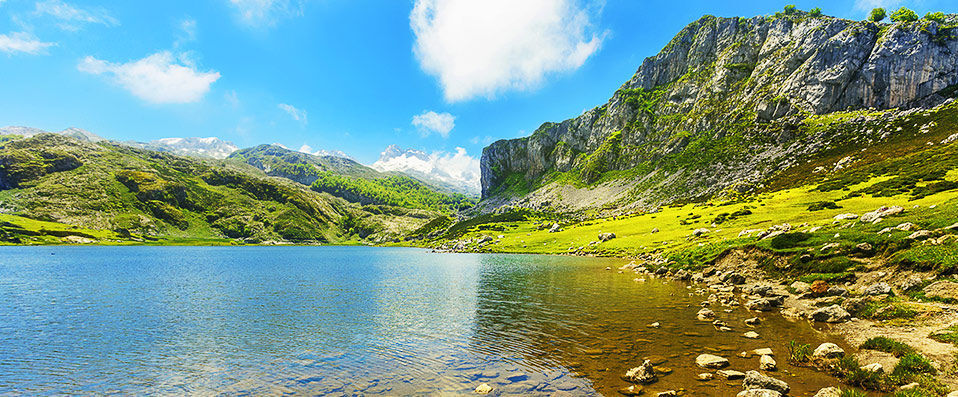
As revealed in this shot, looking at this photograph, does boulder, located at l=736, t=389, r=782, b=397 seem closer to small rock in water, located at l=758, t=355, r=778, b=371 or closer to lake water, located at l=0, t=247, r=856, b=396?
lake water, located at l=0, t=247, r=856, b=396

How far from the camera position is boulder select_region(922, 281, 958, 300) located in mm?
19150

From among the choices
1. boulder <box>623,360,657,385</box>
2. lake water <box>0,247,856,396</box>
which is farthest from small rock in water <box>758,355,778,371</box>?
boulder <box>623,360,657,385</box>

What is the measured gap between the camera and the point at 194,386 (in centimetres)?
1628

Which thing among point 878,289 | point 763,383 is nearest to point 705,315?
point 878,289

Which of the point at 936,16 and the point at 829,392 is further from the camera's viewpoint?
the point at 936,16

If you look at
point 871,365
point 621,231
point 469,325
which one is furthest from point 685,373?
point 621,231

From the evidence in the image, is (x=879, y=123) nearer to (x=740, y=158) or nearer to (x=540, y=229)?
(x=740, y=158)

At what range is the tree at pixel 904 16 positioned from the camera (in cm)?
17064

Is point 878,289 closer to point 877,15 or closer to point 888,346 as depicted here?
point 888,346

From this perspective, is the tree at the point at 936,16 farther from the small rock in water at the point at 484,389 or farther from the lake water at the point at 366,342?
the small rock in water at the point at 484,389

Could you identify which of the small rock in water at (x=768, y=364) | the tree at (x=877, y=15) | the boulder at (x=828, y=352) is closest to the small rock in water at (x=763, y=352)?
the small rock in water at (x=768, y=364)

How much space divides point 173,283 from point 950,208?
3521 inches

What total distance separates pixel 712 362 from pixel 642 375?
3982 millimetres

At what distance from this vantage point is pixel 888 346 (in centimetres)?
1535
